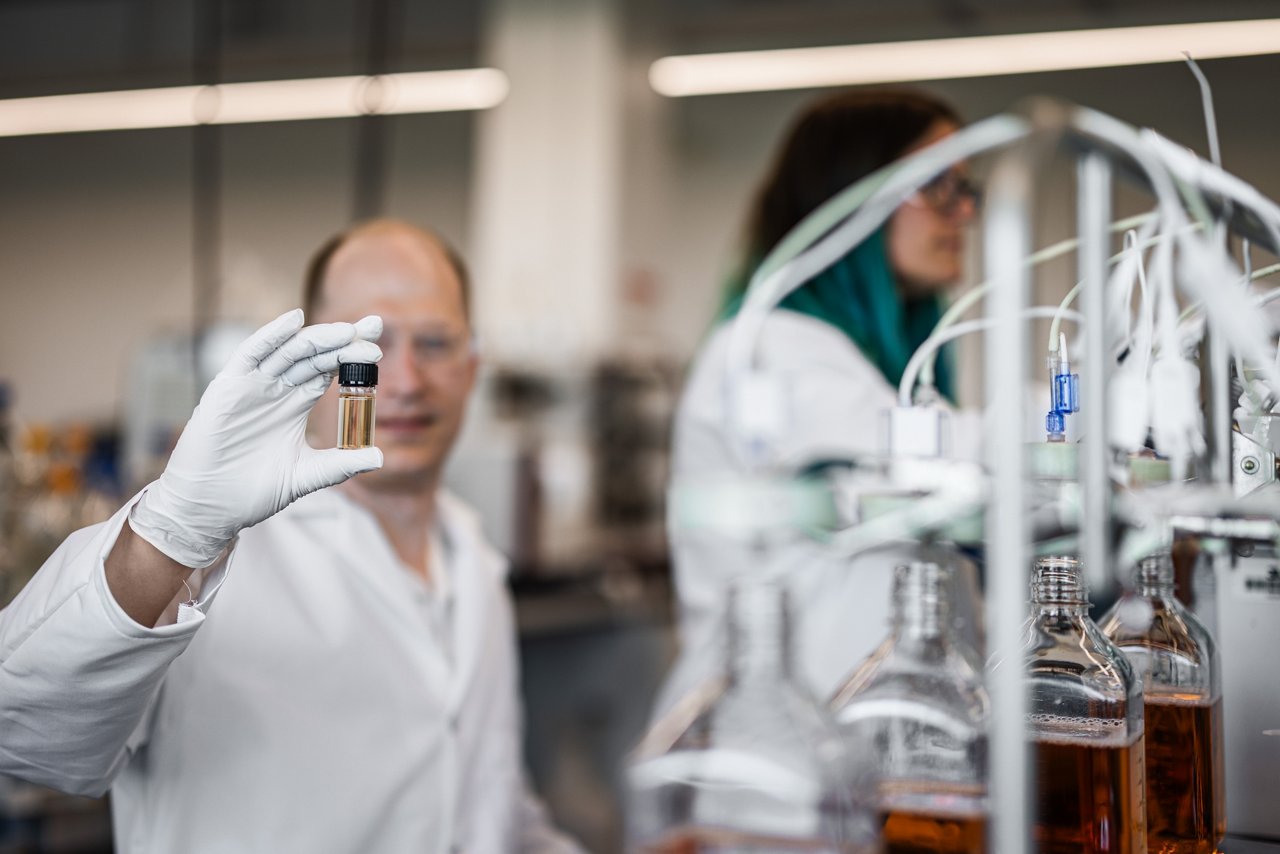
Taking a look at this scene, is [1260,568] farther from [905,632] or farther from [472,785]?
[472,785]

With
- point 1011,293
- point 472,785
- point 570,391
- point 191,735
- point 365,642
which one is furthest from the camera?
point 570,391

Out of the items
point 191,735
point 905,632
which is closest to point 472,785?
point 191,735

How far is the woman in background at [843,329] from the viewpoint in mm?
1209

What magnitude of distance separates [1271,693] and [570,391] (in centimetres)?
327

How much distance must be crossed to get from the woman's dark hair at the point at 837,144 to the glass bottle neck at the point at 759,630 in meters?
0.94

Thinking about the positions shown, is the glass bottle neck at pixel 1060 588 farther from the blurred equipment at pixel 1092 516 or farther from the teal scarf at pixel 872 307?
the teal scarf at pixel 872 307

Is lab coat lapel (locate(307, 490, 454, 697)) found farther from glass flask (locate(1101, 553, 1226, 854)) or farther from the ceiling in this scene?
the ceiling

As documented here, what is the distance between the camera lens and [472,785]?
4.06 feet

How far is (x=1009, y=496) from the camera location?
0.51m

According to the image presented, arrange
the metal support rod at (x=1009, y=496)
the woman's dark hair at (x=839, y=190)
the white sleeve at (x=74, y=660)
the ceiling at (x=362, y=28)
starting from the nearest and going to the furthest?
the metal support rod at (x=1009, y=496) < the white sleeve at (x=74, y=660) < the woman's dark hair at (x=839, y=190) < the ceiling at (x=362, y=28)

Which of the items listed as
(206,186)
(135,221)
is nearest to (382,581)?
(206,186)

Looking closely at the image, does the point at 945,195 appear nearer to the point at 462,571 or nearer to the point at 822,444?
the point at 822,444

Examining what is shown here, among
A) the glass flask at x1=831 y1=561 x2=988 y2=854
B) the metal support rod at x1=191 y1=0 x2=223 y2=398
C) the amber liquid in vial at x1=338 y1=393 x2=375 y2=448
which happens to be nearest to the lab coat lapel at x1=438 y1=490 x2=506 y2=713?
the amber liquid in vial at x1=338 y1=393 x2=375 y2=448

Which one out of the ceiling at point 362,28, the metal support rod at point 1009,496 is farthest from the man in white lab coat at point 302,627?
Result: the ceiling at point 362,28
